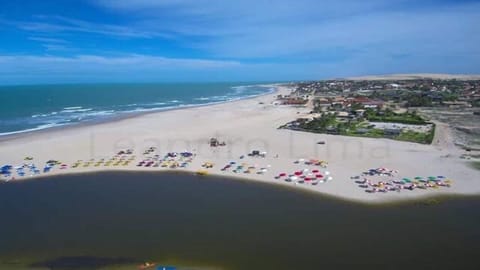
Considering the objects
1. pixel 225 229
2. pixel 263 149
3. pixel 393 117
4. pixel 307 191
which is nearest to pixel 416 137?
pixel 393 117

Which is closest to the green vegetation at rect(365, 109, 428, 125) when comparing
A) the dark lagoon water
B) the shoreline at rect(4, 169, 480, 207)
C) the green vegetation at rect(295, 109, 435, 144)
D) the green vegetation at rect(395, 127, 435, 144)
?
the green vegetation at rect(295, 109, 435, 144)

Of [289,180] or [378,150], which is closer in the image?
[289,180]

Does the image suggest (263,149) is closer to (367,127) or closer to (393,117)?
(367,127)

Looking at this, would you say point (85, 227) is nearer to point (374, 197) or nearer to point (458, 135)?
point (374, 197)

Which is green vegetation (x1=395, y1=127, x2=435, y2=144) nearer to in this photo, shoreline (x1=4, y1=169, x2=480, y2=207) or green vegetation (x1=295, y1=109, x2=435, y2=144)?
green vegetation (x1=295, y1=109, x2=435, y2=144)

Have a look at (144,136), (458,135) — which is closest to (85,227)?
(144,136)
